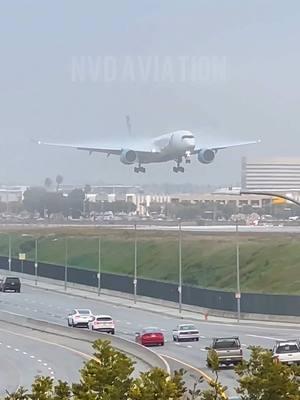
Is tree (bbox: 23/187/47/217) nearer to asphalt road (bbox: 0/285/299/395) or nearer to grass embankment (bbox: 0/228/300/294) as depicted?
grass embankment (bbox: 0/228/300/294)

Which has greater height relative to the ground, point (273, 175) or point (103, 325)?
point (273, 175)

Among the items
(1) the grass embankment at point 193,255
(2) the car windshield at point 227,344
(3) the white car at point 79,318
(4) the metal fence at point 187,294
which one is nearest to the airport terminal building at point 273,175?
(1) the grass embankment at point 193,255

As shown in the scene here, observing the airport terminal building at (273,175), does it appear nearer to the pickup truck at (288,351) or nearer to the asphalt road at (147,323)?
the asphalt road at (147,323)

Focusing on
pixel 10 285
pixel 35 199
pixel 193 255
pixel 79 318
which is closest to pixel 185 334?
pixel 79 318

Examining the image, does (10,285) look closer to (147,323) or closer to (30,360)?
(147,323)

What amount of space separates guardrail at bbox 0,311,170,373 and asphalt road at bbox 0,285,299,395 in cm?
147

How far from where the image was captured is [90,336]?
53312 millimetres

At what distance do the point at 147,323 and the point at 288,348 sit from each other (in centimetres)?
2582

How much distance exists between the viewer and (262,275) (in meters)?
77.5

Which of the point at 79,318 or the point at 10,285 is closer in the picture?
the point at 79,318

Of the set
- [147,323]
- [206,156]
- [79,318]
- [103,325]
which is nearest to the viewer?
[103,325]

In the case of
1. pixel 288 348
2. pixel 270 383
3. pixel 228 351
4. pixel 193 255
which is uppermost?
pixel 270 383

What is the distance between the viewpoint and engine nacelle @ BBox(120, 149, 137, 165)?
85.1 metres

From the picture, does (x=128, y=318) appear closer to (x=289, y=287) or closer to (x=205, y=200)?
(x=289, y=287)
